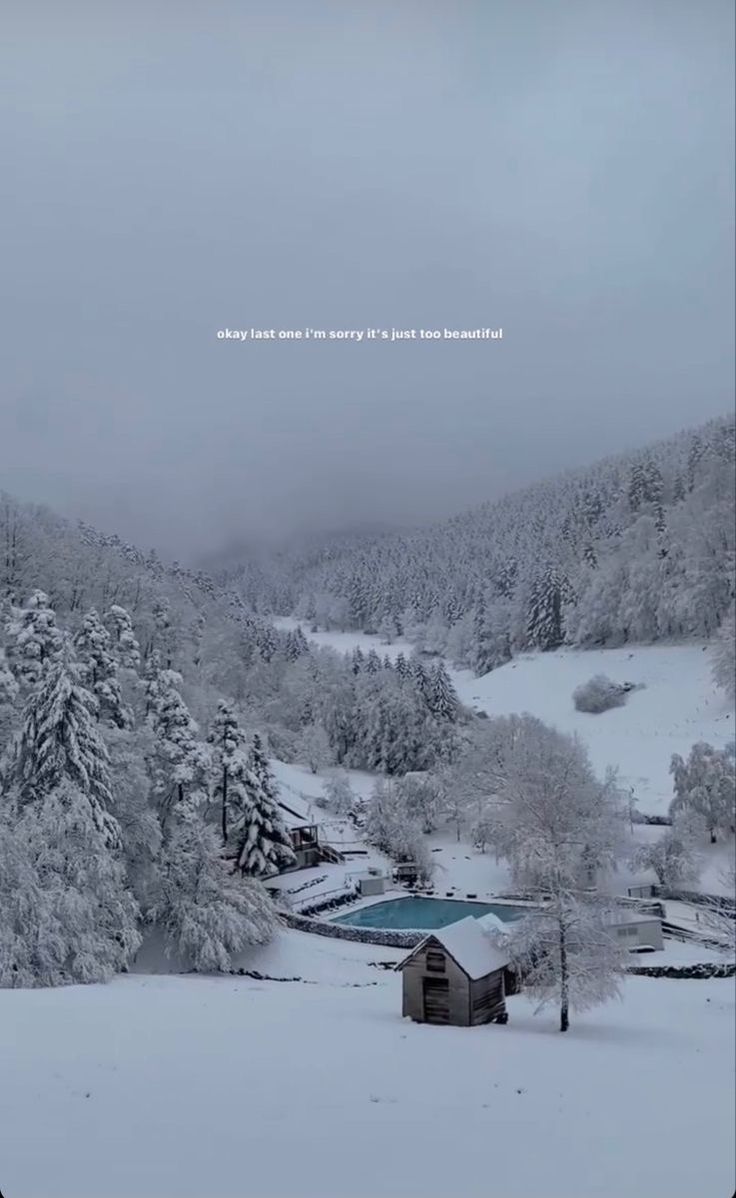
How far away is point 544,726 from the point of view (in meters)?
2.78

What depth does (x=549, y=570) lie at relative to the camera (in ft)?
9.53

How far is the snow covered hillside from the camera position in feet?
8.99

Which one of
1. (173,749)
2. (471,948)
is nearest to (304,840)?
(173,749)

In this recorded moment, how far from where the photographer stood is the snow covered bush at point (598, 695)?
2.80 metres

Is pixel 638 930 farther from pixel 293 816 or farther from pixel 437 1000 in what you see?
pixel 293 816

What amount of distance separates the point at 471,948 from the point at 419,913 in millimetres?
209

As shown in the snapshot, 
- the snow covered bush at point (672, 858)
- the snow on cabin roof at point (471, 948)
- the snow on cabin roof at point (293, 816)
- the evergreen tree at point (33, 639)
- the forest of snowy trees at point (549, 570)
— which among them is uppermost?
the forest of snowy trees at point (549, 570)

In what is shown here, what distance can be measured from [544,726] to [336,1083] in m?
1.29

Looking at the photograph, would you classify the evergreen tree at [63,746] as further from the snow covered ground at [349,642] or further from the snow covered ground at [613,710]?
the snow covered ground at [349,642]

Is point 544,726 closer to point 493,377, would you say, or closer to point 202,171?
point 493,377

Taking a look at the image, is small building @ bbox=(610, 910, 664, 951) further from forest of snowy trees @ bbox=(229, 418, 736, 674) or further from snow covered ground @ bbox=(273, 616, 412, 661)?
snow covered ground @ bbox=(273, 616, 412, 661)

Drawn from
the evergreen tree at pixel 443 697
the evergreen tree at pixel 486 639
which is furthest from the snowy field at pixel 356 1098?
the evergreen tree at pixel 486 639

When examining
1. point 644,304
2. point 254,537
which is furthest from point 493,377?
point 254,537

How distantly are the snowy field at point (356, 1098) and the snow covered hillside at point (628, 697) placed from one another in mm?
765
